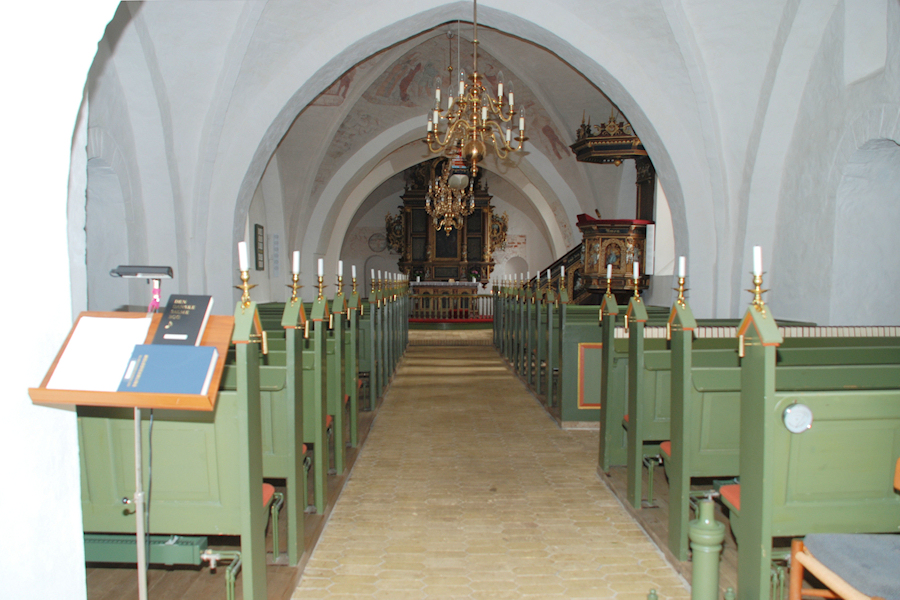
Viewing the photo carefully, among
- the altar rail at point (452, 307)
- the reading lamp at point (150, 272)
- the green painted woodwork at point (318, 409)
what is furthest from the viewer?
the altar rail at point (452, 307)

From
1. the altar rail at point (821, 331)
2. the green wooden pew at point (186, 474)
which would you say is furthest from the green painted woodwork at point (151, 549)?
the altar rail at point (821, 331)

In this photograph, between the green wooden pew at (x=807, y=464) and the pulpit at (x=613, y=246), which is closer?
the green wooden pew at (x=807, y=464)

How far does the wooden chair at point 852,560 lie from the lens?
1634mm

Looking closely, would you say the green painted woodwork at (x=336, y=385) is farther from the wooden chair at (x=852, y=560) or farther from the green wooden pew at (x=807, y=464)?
the wooden chair at (x=852, y=560)

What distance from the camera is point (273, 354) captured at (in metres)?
3.46

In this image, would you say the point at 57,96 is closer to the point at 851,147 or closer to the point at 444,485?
the point at 444,485

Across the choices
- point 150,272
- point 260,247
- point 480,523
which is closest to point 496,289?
point 260,247

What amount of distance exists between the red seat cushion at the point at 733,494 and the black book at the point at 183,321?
82.9 inches

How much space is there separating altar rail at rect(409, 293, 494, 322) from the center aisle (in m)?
9.49

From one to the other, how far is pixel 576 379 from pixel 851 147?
3.15m

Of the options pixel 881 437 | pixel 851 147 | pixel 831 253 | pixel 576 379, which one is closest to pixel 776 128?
pixel 851 147

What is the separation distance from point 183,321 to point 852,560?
2.20 meters

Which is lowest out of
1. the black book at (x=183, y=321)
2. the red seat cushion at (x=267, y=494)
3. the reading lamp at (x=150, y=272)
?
the red seat cushion at (x=267, y=494)

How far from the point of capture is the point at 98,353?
1.80 metres
